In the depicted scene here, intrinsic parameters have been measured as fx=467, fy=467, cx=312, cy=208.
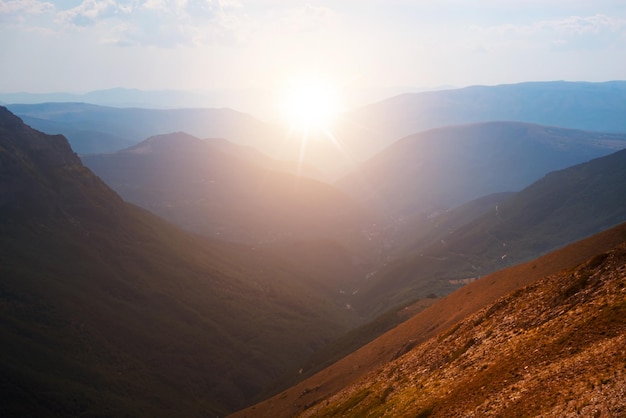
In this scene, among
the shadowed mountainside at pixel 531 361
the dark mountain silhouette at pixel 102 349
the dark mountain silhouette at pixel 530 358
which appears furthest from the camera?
the dark mountain silhouette at pixel 102 349

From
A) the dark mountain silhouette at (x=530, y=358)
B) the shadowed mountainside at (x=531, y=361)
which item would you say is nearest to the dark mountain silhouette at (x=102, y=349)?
the dark mountain silhouette at (x=530, y=358)

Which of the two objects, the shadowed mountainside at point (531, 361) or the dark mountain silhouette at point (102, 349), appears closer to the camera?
the shadowed mountainside at point (531, 361)

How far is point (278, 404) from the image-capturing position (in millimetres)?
105062

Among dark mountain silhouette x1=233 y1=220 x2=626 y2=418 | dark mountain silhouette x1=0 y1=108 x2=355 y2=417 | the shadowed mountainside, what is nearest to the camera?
the shadowed mountainside

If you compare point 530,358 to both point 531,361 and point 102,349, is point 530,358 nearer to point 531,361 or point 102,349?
point 531,361

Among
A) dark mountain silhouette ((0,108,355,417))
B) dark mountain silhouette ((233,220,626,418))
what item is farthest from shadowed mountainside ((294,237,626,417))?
dark mountain silhouette ((0,108,355,417))

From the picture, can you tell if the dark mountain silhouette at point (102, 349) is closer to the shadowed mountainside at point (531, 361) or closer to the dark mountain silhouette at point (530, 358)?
the dark mountain silhouette at point (530, 358)

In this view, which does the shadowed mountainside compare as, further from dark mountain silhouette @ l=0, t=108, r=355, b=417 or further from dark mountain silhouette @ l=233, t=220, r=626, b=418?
dark mountain silhouette @ l=0, t=108, r=355, b=417

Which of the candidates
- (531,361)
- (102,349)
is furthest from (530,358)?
(102,349)

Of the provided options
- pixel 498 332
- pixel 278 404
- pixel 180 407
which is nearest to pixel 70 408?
pixel 180 407

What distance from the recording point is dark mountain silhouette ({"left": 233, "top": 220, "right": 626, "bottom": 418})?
32875mm

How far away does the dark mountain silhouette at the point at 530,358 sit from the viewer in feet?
108

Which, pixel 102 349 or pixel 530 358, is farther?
pixel 102 349

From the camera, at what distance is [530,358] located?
40562mm
